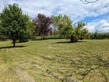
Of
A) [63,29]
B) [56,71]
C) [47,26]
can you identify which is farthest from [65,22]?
[56,71]

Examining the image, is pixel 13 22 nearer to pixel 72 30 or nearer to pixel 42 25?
pixel 72 30

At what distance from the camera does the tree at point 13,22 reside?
80.9 ft

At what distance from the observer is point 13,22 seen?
2466cm

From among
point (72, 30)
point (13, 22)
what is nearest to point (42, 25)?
point (72, 30)

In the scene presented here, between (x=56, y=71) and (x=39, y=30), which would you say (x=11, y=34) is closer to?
(x=56, y=71)

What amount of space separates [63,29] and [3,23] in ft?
32.5

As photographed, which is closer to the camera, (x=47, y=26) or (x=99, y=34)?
(x=99, y=34)

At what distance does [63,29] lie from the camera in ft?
99.7

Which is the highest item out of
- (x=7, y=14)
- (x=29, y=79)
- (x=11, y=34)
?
(x=7, y=14)

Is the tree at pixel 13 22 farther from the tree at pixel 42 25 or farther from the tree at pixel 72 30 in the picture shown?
the tree at pixel 42 25

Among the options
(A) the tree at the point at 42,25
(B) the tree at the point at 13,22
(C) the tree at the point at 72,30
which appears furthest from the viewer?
(A) the tree at the point at 42,25

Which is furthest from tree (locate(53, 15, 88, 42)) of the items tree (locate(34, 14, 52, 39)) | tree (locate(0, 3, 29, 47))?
tree (locate(34, 14, 52, 39))

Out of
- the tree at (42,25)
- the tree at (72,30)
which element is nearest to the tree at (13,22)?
the tree at (72,30)

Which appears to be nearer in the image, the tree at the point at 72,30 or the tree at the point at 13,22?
the tree at the point at 13,22
